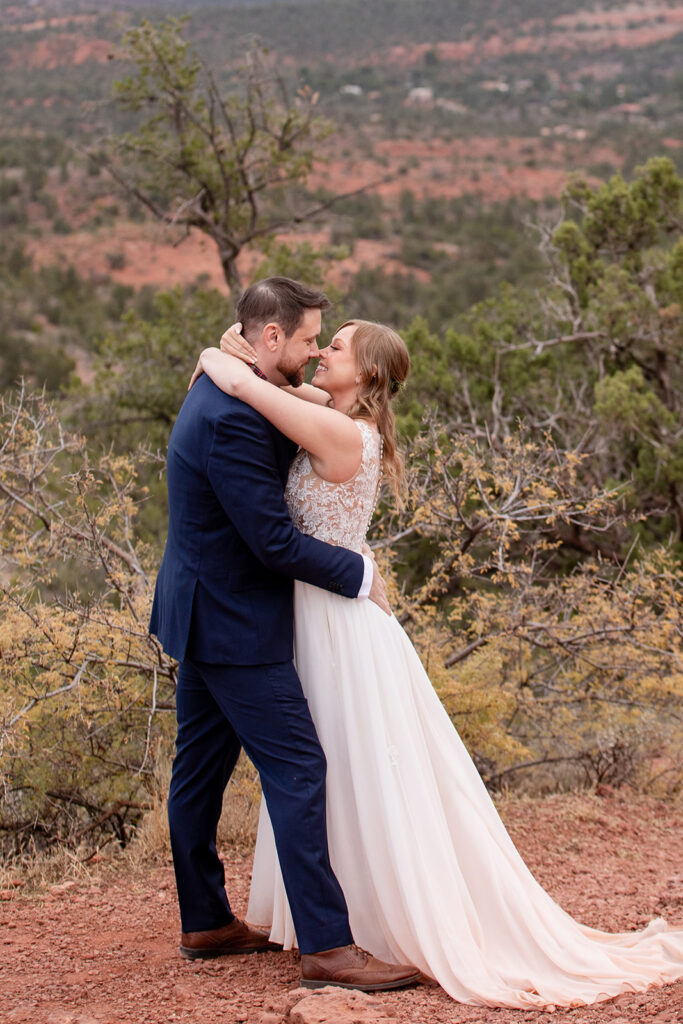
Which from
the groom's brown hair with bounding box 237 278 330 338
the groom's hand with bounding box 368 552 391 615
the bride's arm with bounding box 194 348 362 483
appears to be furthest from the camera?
the groom's hand with bounding box 368 552 391 615

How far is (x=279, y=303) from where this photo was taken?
327 centimetres

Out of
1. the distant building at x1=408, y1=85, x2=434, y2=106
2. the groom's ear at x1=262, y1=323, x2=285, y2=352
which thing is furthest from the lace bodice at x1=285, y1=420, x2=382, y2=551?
the distant building at x1=408, y1=85, x2=434, y2=106

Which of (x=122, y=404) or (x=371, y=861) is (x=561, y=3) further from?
(x=371, y=861)

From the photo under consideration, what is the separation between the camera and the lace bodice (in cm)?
338

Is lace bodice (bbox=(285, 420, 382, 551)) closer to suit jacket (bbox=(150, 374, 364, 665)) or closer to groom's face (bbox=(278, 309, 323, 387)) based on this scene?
suit jacket (bbox=(150, 374, 364, 665))

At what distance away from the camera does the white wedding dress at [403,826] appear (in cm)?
330

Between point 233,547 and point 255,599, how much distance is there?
6.6 inches

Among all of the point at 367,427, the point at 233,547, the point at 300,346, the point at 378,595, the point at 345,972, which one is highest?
the point at 300,346

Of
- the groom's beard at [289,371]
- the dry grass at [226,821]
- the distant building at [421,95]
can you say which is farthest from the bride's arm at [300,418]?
the distant building at [421,95]

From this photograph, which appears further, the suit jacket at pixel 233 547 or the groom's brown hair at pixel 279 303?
the groom's brown hair at pixel 279 303

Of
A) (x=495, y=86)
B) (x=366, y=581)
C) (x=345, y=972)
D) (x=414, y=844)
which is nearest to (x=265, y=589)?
(x=366, y=581)

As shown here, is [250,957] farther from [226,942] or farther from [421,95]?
[421,95]

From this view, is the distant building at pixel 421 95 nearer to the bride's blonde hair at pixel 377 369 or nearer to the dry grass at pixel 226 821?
the dry grass at pixel 226 821

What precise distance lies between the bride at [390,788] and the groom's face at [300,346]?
10 cm
